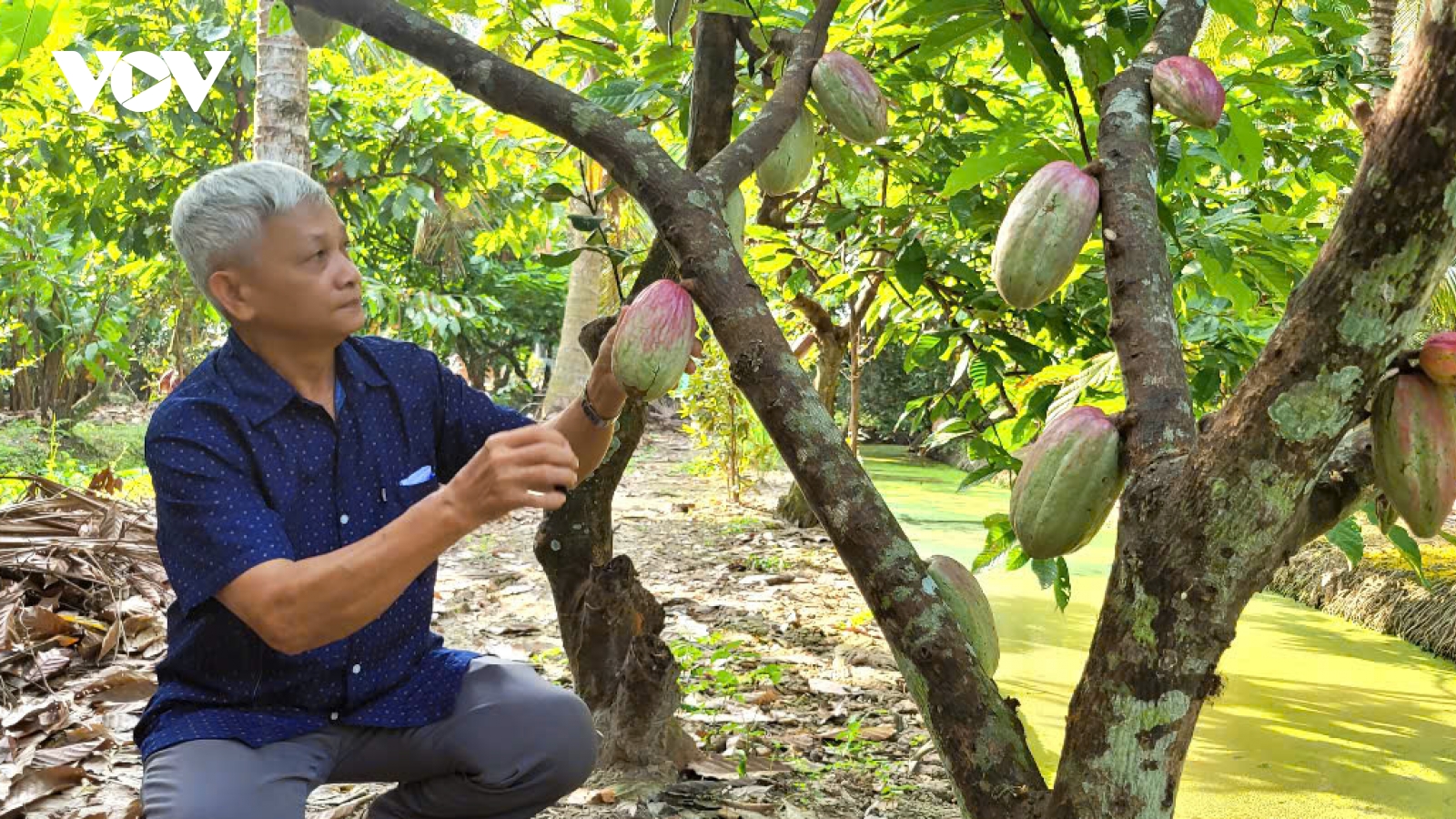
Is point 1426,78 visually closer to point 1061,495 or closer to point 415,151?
point 1061,495

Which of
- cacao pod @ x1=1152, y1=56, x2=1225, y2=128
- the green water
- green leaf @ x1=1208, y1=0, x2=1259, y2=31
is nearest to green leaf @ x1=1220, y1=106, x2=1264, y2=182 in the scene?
green leaf @ x1=1208, y1=0, x2=1259, y2=31

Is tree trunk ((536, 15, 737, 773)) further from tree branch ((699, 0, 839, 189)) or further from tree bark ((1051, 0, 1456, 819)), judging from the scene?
tree bark ((1051, 0, 1456, 819))

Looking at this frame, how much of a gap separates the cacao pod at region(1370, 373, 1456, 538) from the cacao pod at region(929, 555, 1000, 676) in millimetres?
374

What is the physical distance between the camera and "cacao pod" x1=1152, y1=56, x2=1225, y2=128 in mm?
→ 1142

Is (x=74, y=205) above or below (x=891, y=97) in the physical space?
below

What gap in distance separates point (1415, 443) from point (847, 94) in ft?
2.67

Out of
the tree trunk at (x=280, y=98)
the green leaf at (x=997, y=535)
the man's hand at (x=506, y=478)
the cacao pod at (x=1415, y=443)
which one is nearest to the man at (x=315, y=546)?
the man's hand at (x=506, y=478)

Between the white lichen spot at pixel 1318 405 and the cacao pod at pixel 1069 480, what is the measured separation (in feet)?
0.59

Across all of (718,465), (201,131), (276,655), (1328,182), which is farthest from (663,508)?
(276,655)

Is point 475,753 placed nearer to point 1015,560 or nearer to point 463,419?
point 463,419

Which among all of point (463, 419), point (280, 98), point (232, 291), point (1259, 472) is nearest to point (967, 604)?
point (1259, 472)

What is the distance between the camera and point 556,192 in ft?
5.45

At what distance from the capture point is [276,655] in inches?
54.9

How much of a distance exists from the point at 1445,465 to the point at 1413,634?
378 centimetres
